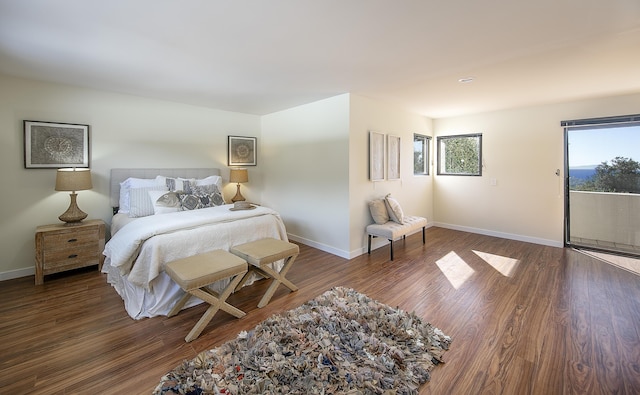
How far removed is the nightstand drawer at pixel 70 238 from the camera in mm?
3072

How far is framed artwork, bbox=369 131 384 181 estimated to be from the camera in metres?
4.15

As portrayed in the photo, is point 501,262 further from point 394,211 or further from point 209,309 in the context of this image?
point 209,309

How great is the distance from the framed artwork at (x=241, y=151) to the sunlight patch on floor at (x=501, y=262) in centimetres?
425

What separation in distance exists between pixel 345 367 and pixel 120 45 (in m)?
3.14

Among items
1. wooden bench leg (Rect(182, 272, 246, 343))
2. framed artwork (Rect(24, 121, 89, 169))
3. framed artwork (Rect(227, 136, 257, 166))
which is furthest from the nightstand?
framed artwork (Rect(227, 136, 257, 166))

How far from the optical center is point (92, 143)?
11.9ft

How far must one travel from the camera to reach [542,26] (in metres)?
2.04

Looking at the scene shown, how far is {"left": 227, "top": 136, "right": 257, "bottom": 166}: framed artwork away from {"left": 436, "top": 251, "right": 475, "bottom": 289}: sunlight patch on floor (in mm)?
3765

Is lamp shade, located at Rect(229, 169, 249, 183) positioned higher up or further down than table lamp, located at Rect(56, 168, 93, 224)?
higher up

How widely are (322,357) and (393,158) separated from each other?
3.53 metres

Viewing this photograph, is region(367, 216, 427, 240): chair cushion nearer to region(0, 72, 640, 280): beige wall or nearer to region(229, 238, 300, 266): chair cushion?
region(0, 72, 640, 280): beige wall

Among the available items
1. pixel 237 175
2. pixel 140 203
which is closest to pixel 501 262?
pixel 237 175

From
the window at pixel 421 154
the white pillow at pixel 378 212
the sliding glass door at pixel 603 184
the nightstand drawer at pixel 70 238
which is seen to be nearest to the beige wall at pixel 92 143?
the nightstand drawer at pixel 70 238

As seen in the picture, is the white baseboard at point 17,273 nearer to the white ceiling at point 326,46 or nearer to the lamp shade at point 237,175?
the white ceiling at point 326,46
